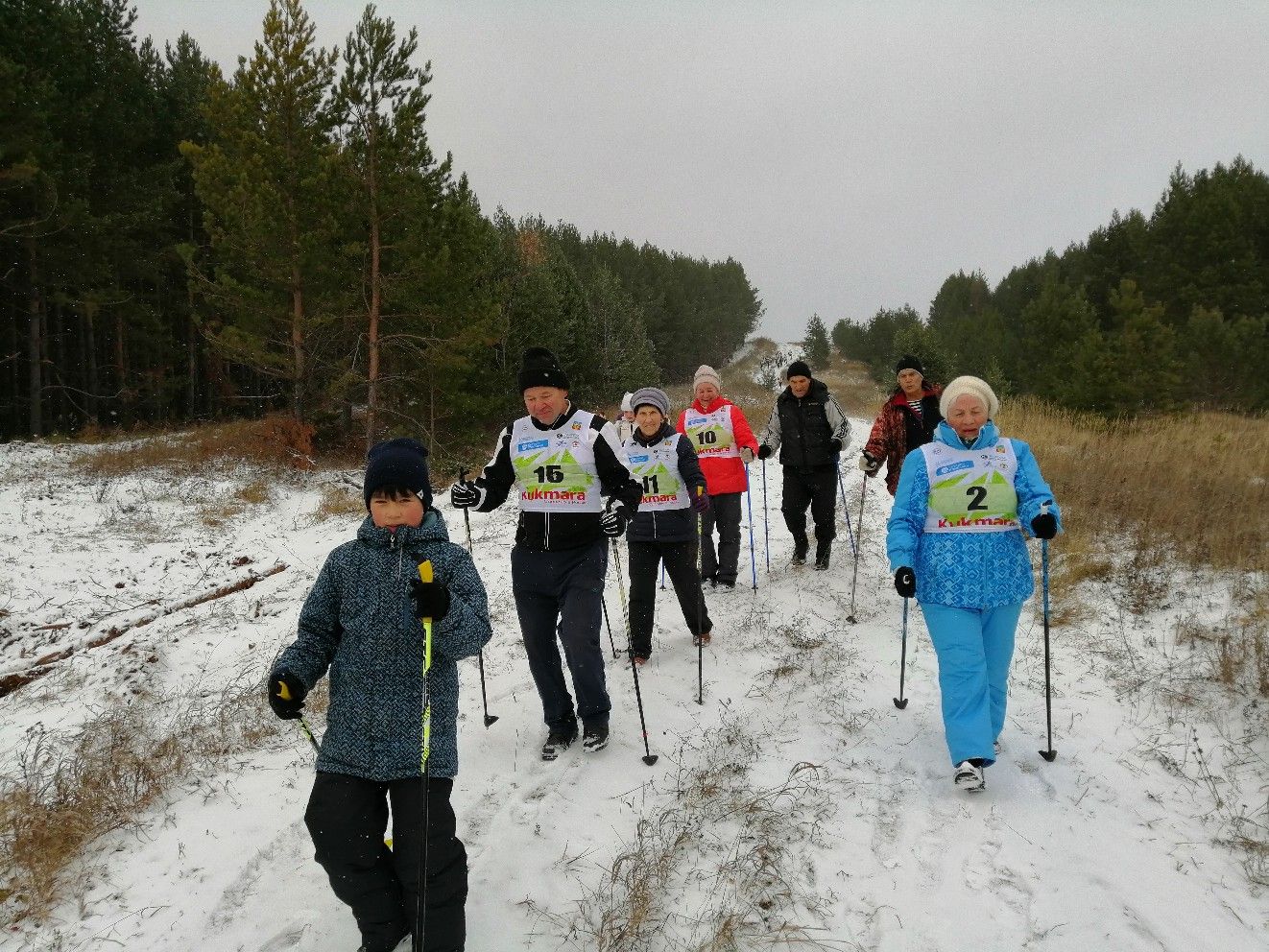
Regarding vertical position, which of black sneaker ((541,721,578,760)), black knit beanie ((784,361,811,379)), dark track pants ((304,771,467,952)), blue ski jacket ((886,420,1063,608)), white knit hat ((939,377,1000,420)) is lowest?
black sneaker ((541,721,578,760))

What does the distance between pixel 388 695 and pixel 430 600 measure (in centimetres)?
48

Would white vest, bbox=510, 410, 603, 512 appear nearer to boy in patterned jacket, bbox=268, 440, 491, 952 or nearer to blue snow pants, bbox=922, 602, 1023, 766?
boy in patterned jacket, bbox=268, 440, 491, 952

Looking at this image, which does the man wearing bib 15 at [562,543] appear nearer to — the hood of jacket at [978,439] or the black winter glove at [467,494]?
the black winter glove at [467,494]

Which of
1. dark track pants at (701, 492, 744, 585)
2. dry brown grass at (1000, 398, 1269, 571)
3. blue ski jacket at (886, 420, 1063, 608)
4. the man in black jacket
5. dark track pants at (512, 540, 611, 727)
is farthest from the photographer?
the man in black jacket

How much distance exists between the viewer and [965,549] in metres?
3.84

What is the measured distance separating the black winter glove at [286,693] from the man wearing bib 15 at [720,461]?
5.46 metres

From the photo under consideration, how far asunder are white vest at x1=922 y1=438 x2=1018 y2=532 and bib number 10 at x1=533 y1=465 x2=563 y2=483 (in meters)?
2.15

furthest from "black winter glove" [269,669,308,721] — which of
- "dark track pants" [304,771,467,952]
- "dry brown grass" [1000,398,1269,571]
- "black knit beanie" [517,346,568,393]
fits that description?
"dry brown grass" [1000,398,1269,571]

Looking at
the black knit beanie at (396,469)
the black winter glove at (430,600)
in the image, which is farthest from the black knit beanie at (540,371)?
the black winter glove at (430,600)

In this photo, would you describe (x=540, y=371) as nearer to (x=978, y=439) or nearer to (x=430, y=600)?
(x=430, y=600)

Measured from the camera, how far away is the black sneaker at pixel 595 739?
13.8 feet

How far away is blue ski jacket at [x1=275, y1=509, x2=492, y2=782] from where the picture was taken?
2.62m

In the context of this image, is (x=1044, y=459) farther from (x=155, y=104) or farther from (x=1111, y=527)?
(x=155, y=104)

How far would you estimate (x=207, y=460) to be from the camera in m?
16.7
